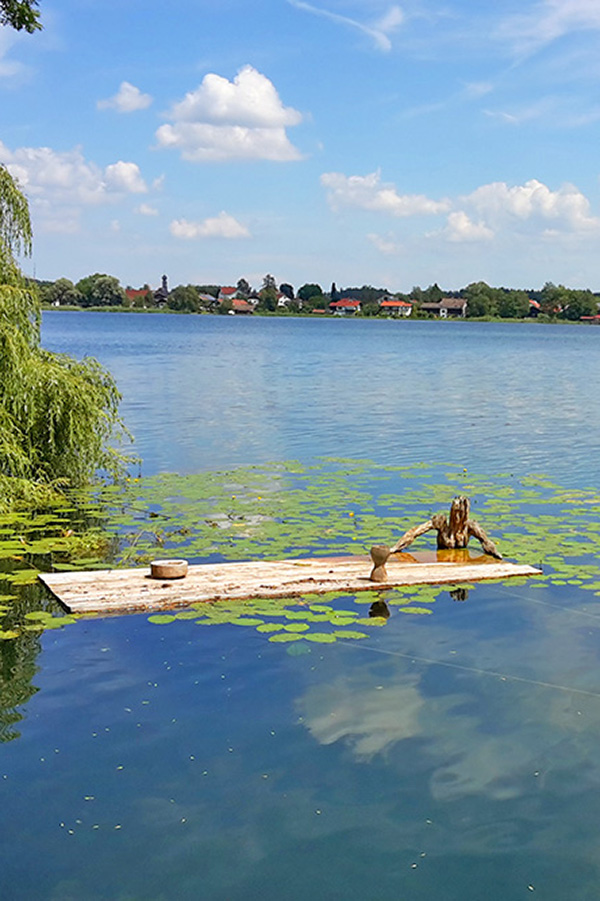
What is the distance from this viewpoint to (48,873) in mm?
6000

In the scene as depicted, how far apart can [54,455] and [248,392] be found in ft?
80.8

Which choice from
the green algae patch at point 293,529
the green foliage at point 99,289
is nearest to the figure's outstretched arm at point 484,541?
the green algae patch at point 293,529

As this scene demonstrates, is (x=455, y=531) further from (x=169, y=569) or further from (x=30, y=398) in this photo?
(x=30, y=398)

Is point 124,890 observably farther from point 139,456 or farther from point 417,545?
point 139,456

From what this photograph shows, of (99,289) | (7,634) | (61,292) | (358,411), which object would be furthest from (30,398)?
(99,289)

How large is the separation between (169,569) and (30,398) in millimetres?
5616

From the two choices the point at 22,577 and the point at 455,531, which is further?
the point at 455,531

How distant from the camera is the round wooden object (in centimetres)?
1086

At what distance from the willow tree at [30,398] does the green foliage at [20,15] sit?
3.71m

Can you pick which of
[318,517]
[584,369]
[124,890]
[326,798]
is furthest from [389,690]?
[584,369]

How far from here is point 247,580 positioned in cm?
1098

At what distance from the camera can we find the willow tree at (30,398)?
15.0 meters

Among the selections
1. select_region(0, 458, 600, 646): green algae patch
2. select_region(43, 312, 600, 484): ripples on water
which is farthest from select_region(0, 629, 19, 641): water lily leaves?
select_region(43, 312, 600, 484): ripples on water

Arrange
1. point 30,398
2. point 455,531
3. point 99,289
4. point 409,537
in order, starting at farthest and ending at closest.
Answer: point 99,289
point 30,398
point 455,531
point 409,537
